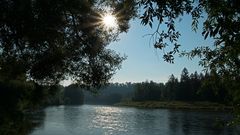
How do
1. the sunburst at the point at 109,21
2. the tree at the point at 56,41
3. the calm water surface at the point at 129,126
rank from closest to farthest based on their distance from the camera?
the tree at the point at 56,41 → the sunburst at the point at 109,21 → the calm water surface at the point at 129,126

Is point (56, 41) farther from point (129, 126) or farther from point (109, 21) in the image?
point (129, 126)

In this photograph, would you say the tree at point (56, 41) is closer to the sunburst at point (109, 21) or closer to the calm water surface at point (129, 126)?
the sunburst at point (109, 21)

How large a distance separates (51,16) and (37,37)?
741mm

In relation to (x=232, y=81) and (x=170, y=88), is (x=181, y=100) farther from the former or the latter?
(x=232, y=81)

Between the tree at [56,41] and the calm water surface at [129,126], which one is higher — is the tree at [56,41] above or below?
above

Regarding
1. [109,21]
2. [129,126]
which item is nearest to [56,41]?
[109,21]

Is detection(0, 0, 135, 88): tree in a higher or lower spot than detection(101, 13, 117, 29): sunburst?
lower


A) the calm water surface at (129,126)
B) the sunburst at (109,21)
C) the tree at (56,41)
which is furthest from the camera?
the calm water surface at (129,126)

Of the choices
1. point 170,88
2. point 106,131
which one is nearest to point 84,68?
point 106,131

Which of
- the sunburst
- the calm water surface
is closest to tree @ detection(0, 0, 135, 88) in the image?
the sunburst

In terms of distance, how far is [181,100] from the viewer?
555 ft

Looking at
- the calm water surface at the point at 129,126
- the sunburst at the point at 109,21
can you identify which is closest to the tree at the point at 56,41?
the sunburst at the point at 109,21

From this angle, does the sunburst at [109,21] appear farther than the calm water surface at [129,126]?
No

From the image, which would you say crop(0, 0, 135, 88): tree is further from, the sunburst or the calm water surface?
the calm water surface
